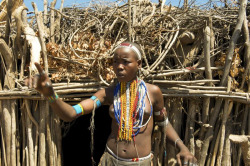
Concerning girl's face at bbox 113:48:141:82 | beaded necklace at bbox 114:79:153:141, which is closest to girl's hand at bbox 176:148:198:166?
beaded necklace at bbox 114:79:153:141

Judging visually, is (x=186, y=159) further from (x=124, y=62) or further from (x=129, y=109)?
(x=124, y=62)

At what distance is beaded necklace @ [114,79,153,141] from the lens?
2371 millimetres

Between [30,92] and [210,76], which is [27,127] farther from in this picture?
[210,76]

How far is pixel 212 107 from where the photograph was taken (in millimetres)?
3301

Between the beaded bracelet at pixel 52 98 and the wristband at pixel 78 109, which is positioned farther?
the wristband at pixel 78 109

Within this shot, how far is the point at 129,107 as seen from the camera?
239cm

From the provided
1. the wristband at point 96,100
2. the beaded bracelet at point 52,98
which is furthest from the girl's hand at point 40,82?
the wristband at point 96,100

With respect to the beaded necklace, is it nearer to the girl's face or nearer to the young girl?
the young girl

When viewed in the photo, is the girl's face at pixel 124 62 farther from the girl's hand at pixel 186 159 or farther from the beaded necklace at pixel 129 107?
the girl's hand at pixel 186 159

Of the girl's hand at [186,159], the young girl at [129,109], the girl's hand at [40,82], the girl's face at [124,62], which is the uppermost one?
the girl's face at [124,62]

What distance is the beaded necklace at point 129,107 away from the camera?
7.78ft

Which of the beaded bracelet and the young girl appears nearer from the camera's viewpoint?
the beaded bracelet

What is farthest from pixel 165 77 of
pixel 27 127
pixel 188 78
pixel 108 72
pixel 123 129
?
pixel 27 127

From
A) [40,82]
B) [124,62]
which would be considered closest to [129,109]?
[124,62]
